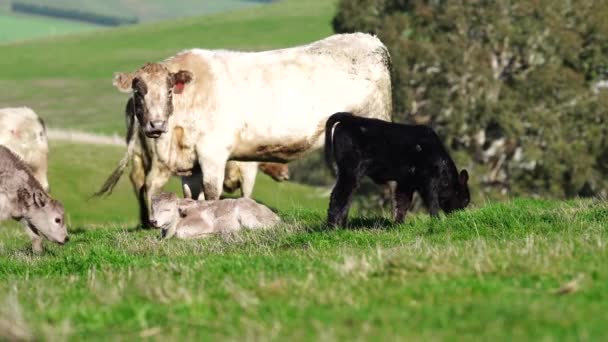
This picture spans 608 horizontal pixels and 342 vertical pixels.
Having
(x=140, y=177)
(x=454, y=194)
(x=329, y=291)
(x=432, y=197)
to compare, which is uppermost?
(x=329, y=291)

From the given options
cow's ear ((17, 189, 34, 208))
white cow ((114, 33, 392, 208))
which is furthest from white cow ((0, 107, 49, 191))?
cow's ear ((17, 189, 34, 208))

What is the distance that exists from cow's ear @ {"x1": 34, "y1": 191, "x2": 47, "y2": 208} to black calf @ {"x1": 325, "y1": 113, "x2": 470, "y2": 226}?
3484mm

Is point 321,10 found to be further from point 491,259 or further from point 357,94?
point 491,259

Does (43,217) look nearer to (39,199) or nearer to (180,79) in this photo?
(39,199)

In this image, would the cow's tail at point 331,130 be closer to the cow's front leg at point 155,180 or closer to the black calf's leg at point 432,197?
the black calf's leg at point 432,197

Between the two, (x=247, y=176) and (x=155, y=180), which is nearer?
(x=155, y=180)

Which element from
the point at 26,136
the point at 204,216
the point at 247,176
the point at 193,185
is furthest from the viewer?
the point at 26,136

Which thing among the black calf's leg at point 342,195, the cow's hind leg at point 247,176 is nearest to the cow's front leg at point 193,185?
the cow's hind leg at point 247,176

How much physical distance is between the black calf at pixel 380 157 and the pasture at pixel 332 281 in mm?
453

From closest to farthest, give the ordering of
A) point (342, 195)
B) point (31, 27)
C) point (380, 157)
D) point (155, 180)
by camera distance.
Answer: point (380, 157)
point (342, 195)
point (155, 180)
point (31, 27)

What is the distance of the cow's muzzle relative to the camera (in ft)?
48.9

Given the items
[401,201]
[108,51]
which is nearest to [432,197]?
[401,201]

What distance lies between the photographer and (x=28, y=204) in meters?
13.3

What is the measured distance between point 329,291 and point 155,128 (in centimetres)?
816
